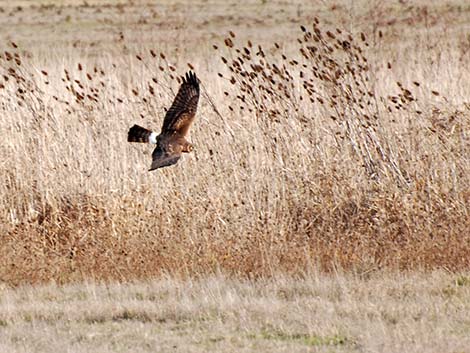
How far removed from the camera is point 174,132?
26.7 ft

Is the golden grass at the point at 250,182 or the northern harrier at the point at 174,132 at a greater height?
the northern harrier at the point at 174,132

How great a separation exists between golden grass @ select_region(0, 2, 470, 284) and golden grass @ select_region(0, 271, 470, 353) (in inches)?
15.1

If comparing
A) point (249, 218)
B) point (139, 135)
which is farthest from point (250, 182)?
point (139, 135)

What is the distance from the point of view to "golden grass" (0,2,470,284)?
26.8 ft

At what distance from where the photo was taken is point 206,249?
326 inches

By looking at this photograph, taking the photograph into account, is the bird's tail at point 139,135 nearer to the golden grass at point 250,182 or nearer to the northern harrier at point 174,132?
the northern harrier at point 174,132

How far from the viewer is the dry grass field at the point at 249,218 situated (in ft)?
21.6

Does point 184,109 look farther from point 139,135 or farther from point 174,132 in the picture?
point 139,135

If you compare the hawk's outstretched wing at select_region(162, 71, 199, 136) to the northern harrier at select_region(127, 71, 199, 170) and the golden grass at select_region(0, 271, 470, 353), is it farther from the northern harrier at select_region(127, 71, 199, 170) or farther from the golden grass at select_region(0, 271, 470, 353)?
the golden grass at select_region(0, 271, 470, 353)

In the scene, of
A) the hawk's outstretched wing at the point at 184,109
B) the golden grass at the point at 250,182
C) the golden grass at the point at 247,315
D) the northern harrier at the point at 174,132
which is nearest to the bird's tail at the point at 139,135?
the northern harrier at the point at 174,132

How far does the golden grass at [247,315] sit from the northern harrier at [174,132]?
0.92 meters

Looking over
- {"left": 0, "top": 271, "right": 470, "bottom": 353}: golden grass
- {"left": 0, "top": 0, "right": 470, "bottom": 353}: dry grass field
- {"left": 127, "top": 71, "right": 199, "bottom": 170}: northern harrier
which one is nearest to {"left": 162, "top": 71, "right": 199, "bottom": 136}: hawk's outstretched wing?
{"left": 127, "top": 71, "right": 199, "bottom": 170}: northern harrier

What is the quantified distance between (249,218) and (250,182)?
438 millimetres

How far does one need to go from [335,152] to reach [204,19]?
76.6ft
